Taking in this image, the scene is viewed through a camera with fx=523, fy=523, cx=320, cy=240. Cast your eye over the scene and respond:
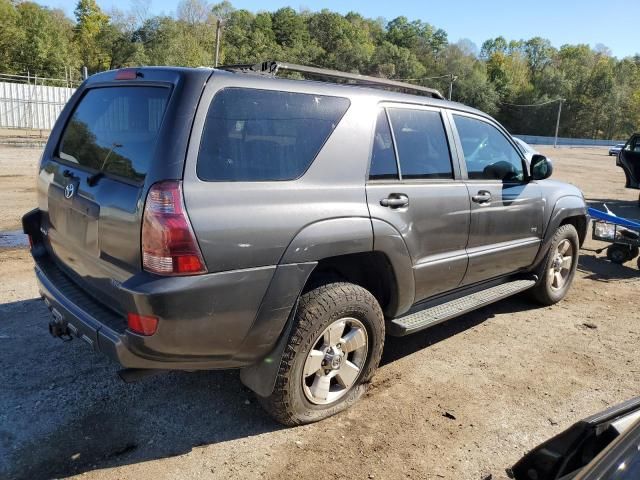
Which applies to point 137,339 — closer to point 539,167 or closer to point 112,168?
point 112,168

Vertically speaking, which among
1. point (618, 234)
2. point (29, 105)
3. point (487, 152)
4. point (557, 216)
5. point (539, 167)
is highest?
point (29, 105)

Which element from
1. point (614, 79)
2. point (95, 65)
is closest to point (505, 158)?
point (95, 65)

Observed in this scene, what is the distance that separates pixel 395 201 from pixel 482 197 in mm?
1103

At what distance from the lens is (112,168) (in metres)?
2.78

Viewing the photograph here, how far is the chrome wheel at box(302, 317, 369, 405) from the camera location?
3066 millimetres

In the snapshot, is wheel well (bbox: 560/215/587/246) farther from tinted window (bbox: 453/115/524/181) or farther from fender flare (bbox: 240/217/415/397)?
fender flare (bbox: 240/217/415/397)

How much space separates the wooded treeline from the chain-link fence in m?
23.0

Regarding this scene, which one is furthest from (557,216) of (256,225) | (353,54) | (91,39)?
(353,54)

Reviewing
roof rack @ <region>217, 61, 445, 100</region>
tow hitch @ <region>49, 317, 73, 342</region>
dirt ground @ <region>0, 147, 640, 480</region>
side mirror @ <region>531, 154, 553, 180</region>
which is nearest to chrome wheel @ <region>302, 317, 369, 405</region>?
dirt ground @ <region>0, 147, 640, 480</region>

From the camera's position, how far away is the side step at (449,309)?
352 centimetres

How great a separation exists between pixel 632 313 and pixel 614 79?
105312 millimetres

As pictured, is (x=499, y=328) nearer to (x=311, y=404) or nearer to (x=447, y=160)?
(x=447, y=160)

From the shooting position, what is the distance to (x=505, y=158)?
4535 millimetres

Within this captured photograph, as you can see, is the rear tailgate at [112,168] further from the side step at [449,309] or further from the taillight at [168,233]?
the side step at [449,309]
